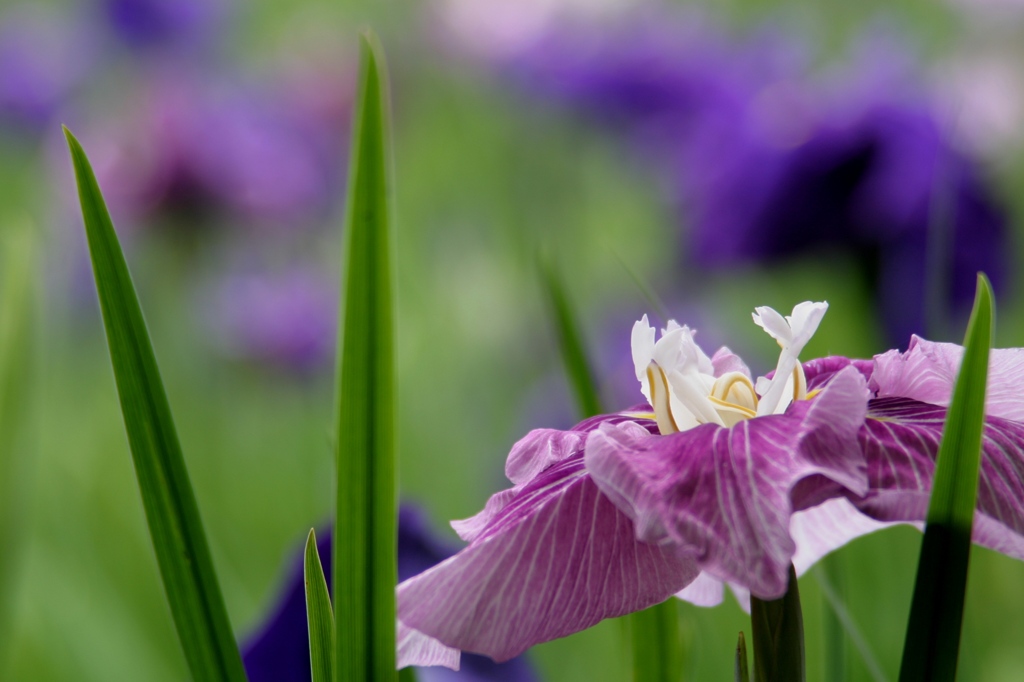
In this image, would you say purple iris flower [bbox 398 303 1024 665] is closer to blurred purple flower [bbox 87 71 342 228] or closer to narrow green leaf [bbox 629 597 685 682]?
narrow green leaf [bbox 629 597 685 682]

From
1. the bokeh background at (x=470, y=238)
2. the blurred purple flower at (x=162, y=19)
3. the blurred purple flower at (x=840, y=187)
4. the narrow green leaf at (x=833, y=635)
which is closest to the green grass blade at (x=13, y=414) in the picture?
the bokeh background at (x=470, y=238)

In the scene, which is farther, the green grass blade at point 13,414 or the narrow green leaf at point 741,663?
the green grass blade at point 13,414

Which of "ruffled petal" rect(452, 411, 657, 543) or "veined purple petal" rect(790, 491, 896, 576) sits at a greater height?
"ruffled petal" rect(452, 411, 657, 543)

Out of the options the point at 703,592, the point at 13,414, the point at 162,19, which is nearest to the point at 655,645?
the point at 703,592

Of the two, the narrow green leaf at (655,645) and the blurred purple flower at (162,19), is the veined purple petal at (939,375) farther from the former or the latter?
the blurred purple flower at (162,19)

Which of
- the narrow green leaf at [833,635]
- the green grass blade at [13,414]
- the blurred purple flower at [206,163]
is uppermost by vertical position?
the blurred purple flower at [206,163]

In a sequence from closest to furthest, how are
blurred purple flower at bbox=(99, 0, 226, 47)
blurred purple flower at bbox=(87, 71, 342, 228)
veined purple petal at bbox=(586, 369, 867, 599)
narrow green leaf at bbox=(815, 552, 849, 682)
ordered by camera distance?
veined purple petal at bbox=(586, 369, 867, 599) < narrow green leaf at bbox=(815, 552, 849, 682) < blurred purple flower at bbox=(87, 71, 342, 228) < blurred purple flower at bbox=(99, 0, 226, 47)

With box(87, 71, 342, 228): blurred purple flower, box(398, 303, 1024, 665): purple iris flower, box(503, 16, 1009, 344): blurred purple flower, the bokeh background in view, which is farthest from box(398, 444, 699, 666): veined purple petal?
box(87, 71, 342, 228): blurred purple flower
